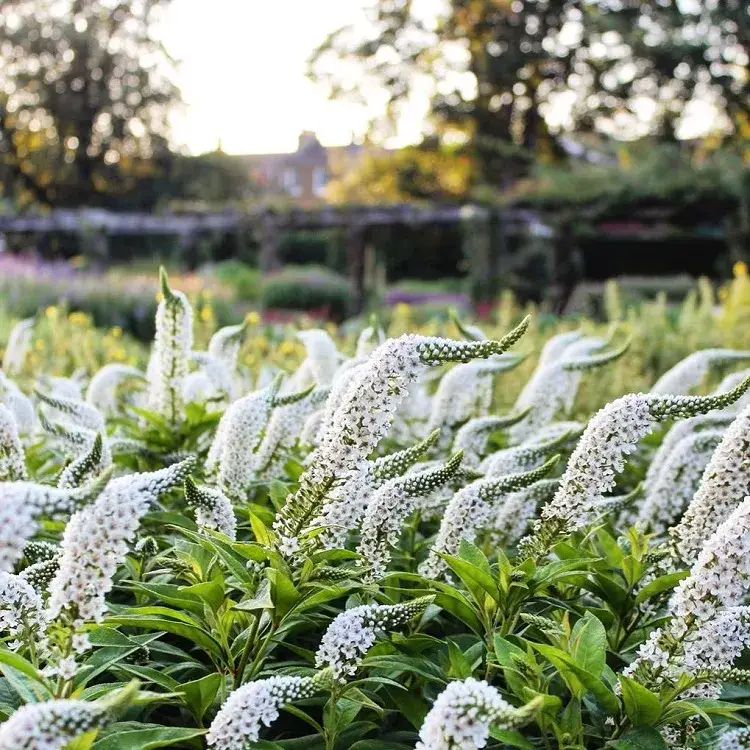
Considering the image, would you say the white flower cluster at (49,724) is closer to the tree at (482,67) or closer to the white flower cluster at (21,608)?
the white flower cluster at (21,608)

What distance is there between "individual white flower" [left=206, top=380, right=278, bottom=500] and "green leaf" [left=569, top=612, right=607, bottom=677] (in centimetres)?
98

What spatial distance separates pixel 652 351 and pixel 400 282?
92.5ft

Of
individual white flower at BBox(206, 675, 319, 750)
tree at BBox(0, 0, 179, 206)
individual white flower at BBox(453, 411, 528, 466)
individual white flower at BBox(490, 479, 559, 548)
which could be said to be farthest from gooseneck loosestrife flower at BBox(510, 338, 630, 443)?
tree at BBox(0, 0, 179, 206)

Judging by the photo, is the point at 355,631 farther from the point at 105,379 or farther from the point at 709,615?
the point at 105,379

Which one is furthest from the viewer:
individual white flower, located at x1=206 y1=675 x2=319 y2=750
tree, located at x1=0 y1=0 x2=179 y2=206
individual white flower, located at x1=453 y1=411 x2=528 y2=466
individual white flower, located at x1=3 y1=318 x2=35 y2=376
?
tree, located at x1=0 y1=0 x2=179 y2=206

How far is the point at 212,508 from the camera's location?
2.16m

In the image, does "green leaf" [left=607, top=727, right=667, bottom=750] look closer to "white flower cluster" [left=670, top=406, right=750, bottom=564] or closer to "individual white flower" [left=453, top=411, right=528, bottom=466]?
"white flower cluster" [left=670, top=406, right=750, bottom=564]

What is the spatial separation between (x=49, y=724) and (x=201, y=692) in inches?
21.2

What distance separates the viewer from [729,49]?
1017 inches

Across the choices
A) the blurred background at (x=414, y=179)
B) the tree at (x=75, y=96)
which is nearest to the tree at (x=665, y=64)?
the blurred background at (x=414, y=179)

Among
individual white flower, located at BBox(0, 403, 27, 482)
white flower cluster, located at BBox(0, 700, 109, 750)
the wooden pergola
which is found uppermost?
the wooden pergola

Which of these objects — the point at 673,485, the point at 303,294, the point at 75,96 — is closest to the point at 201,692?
the point at 673,485

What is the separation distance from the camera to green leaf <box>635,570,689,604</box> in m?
2.19

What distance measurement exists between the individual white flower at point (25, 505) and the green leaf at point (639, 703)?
42.3 inches
